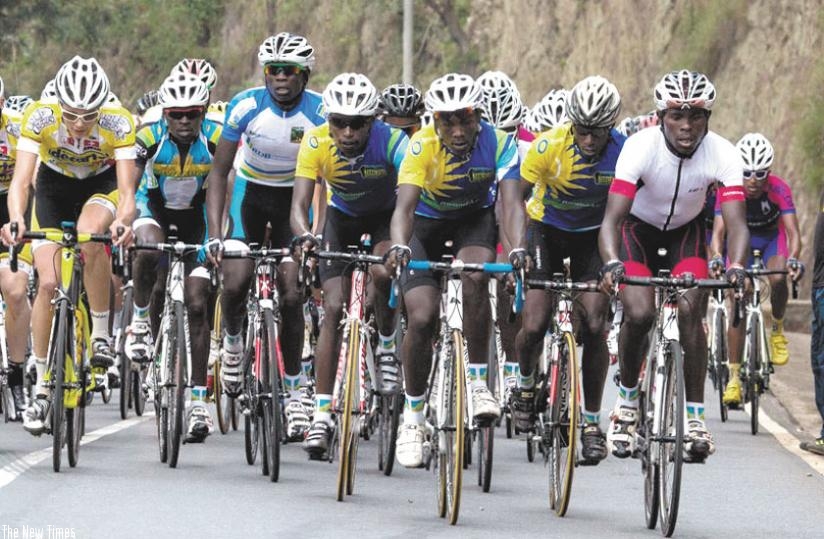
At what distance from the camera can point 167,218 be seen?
546 inches

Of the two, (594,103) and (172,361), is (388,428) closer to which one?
(172,361)

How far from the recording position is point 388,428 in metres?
12.4

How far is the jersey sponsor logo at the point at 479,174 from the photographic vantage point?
11586mm

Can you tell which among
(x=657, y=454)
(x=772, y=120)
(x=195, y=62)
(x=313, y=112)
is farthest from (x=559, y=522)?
(x=772, y=120)

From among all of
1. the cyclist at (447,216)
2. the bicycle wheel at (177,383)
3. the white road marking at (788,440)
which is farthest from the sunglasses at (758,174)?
the bicycle wheel at (177,383)

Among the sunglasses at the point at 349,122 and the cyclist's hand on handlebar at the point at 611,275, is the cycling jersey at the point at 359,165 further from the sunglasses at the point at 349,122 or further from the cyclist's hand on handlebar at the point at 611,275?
the cyclist's hand on handlebar at the point at 611,275

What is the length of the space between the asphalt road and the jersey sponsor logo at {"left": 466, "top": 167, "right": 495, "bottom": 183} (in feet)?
5.85

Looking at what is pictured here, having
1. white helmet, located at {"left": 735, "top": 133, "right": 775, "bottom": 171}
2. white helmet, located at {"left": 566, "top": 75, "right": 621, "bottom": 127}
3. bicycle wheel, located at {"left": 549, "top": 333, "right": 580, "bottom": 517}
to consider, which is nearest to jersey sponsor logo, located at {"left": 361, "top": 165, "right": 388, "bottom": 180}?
white helmet, located at {"left": 566, "top": 75, "right": 621, "bottom": 127}

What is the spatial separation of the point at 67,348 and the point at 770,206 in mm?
7613

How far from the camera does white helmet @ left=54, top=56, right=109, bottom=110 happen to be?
1196 cm

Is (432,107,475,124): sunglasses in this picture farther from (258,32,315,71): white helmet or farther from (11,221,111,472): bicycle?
(11,221,111,472): bicycle

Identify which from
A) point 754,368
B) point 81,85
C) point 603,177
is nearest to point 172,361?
point 81,85

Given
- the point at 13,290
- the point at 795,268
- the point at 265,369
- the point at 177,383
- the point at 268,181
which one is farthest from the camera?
the point at 795,268

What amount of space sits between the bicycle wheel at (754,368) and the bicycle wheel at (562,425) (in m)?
5.13
